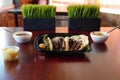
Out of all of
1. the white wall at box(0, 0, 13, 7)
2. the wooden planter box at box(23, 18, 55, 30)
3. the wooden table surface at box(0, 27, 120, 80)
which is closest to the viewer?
the wooden table surface at box(0, 27, 120, 80)

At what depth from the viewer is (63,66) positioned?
101 centimetres

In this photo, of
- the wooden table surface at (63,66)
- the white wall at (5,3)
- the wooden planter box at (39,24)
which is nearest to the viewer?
the wooden table surface at (63,66)

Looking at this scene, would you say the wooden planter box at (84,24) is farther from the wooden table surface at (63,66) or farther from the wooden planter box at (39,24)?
the wooden table surface at (63,66)

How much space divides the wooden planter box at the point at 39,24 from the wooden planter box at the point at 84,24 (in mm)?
157

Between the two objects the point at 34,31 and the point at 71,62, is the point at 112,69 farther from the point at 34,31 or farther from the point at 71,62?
the point at 34,31

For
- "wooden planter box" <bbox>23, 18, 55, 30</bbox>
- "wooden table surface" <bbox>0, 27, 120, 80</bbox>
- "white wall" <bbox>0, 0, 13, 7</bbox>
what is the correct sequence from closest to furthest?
"wooden table surface" <bbox>0, 27, 120, 80</bbox> < "wooden planter box" <bbox>23, 18, 55, 30</bbox> < "white wall" <bbox>0, 0, 13, 7</bbox>

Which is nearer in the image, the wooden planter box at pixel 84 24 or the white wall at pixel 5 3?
the wooden planter box at pixel 84 24

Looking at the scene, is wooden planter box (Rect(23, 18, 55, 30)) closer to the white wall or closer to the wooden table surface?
the wooden table surface

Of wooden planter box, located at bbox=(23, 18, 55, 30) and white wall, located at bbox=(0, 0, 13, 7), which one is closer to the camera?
wooden planter box, located at bbox=(23, 18, 55, 30)

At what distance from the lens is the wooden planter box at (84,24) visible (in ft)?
5.33

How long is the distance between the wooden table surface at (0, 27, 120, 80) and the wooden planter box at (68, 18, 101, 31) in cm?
40

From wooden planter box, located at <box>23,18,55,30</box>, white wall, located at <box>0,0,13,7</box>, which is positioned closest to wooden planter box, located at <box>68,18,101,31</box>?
wooden planter box, located at <box>23,18,55,30</box>

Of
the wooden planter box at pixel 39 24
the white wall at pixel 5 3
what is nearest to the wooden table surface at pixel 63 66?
the wooden planter box at pixel 39 24

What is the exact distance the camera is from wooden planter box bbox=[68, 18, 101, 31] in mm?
1623
